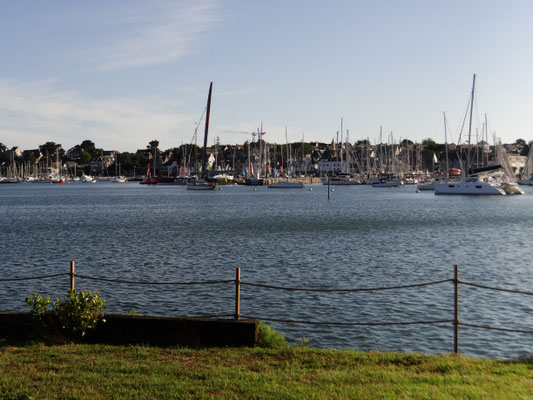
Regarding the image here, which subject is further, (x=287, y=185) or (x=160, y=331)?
(x=287, y=185)

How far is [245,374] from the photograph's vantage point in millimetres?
10102

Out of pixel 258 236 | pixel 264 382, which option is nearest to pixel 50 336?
pixel 264 382

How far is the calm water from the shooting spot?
63.5ft

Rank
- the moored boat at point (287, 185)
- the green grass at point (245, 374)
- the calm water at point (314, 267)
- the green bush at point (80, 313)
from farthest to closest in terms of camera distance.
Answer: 1. the moored boat at point (287, 185)
2. the calm water at point (314, 267)
3. the green bush at point (80, 313)
4. the green grass at point (245, 374)

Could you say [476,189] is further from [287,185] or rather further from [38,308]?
[38,308]

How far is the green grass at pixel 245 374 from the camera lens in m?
9.06

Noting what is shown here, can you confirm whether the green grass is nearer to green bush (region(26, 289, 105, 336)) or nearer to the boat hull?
green bush (region(26, 289, 105, 336))

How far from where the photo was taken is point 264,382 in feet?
31.7

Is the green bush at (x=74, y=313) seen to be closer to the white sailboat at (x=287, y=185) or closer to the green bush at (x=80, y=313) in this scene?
the green bush at (x=80, y=313)

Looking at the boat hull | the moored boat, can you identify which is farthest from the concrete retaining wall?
the moored boat

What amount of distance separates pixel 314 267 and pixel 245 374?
2305 cm

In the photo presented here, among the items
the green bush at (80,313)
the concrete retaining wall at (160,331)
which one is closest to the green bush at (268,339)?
the concrete retaining wall at (160,331)

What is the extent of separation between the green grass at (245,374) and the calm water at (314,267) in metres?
5.83

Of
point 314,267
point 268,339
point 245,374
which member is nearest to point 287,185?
point 314,267
